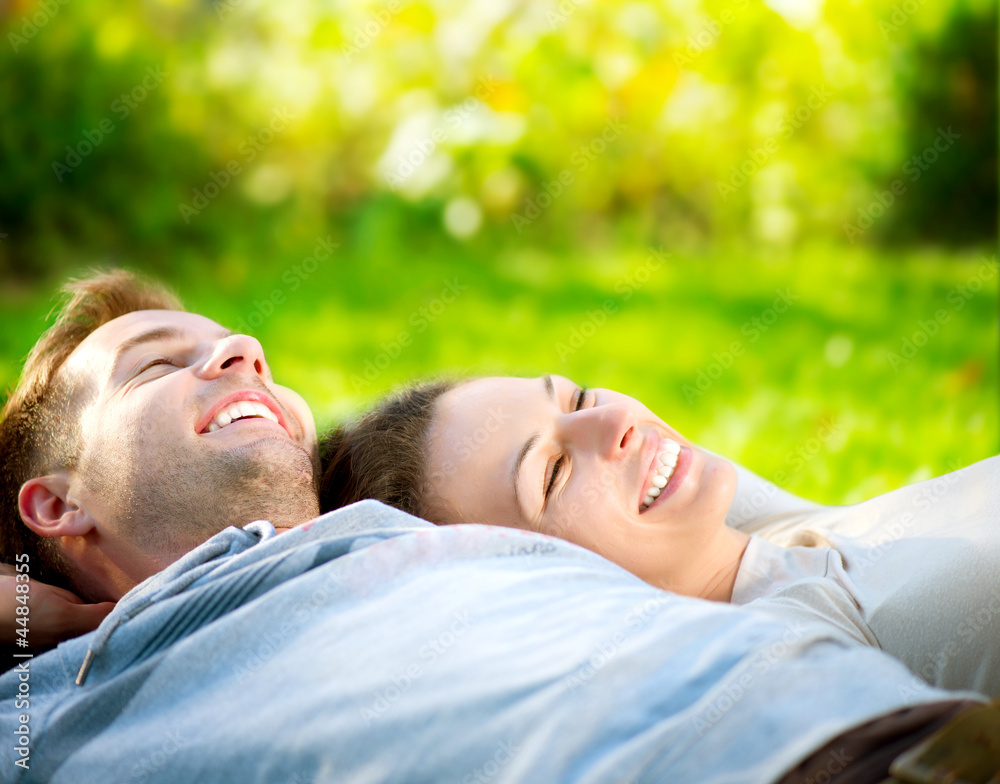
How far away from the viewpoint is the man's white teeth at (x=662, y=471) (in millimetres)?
1415

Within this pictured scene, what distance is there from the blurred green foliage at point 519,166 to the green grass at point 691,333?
18 millimetres

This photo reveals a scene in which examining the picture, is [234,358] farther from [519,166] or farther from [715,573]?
[519,166]

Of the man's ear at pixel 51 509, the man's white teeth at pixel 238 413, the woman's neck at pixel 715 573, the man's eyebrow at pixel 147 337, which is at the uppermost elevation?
the man's eyebrow at pixel 147 337

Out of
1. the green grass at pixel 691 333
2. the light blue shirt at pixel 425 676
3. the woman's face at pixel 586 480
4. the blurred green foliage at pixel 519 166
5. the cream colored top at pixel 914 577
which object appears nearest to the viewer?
the light blue shirt at pixel 425 676

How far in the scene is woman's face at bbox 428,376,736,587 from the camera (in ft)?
4.46

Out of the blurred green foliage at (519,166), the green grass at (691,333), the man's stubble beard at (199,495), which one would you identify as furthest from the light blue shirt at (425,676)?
the blurred green foliage at (519,166)

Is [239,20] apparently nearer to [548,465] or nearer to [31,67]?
[31,67]

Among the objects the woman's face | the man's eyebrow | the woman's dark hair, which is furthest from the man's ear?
the woman's face

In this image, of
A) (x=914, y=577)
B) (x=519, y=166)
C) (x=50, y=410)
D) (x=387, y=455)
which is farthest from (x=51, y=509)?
(x=519, y=166)

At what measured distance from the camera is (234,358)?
1541 mm

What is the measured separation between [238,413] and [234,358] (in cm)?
11

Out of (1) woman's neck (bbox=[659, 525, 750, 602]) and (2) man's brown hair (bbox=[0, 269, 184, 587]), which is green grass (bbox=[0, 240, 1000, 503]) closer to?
(2) man's brown hair (bbox=[0, 269, 184, 587])

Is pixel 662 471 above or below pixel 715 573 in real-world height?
above

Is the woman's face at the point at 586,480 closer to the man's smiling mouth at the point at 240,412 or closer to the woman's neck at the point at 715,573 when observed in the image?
the woman's neck at the point at 715,573
